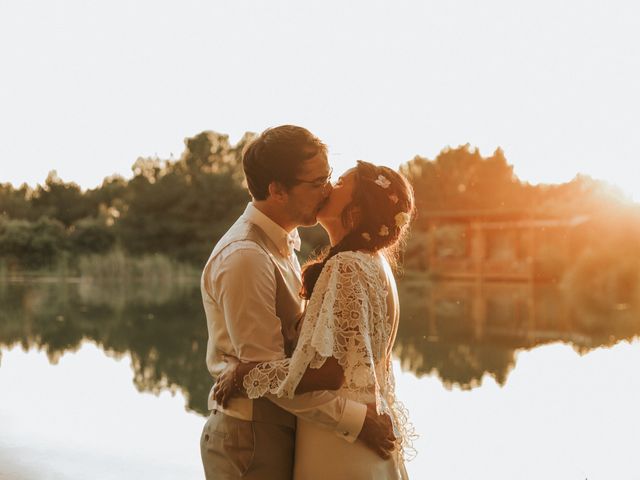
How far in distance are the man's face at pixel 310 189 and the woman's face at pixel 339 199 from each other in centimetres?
2

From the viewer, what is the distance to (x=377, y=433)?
1.73 meters

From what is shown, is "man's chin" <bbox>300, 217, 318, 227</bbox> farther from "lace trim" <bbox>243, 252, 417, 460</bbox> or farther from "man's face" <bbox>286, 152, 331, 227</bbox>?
"lace trim" <bbox>243, 252, 417, 460</bbox>

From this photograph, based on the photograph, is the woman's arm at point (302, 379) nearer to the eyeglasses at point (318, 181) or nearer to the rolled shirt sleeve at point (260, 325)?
the rolled shirt sleeve at point (260, 325)

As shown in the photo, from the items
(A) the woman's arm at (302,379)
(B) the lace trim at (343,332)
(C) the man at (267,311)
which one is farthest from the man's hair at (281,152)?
(A) the woman's arm at (302,379)

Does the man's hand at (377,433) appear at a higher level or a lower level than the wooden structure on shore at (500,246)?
higher

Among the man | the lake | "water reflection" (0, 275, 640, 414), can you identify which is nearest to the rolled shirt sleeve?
the man

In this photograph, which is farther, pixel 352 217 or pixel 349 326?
pixel 352 217

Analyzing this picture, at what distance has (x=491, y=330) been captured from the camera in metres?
12.5

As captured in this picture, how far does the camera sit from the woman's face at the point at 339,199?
1.78 metres

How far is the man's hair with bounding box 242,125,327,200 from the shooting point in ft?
5.66

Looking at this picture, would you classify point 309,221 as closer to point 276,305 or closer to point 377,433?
point 276,305

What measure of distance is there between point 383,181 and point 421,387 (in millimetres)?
6970

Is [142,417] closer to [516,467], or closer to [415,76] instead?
[516,467]

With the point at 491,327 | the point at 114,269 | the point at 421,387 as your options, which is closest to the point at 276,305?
the point at 421,387
